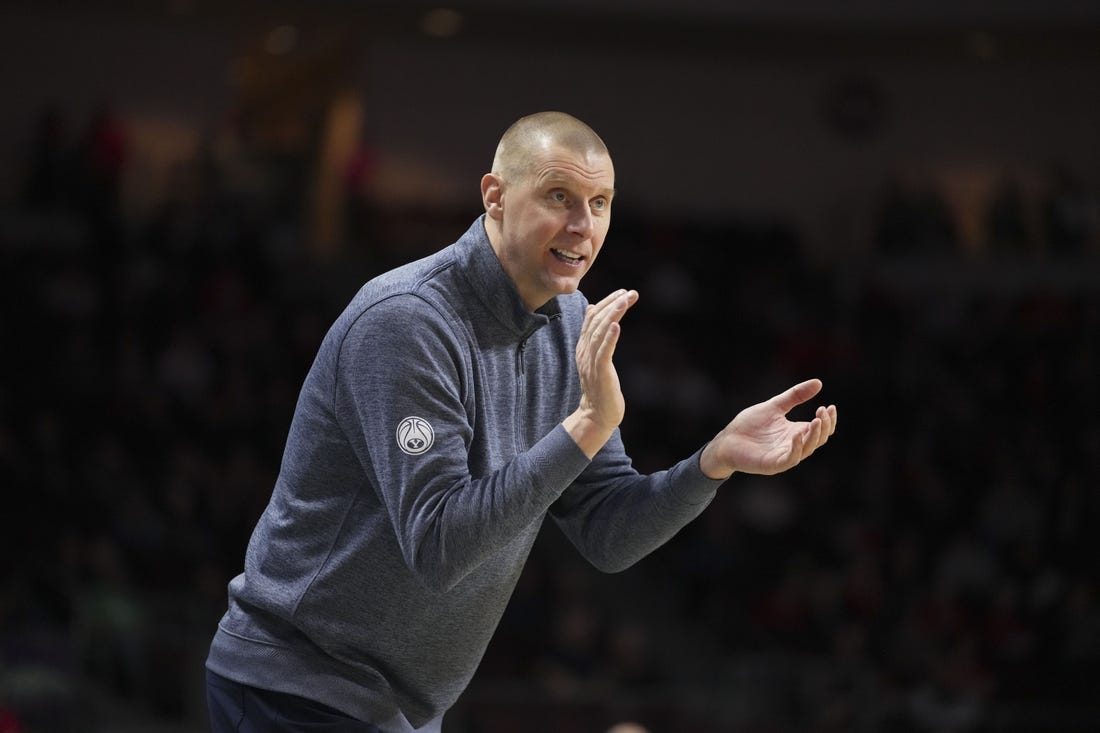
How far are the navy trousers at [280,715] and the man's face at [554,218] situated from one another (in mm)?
910

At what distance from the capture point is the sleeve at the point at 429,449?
8.52 feet

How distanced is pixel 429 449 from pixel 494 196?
0.60m

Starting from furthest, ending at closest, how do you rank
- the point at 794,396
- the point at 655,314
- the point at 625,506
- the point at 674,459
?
the point at 655,314 → the point at 674,459 → the point at 625,506 → the point at 794,396

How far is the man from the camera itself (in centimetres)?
268

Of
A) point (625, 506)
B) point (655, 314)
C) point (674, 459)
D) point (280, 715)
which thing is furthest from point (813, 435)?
point (655, 314)

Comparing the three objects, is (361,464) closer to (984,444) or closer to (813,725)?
(813,725)

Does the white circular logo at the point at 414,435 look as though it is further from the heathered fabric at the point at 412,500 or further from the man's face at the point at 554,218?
the man's face at the point at 554,218

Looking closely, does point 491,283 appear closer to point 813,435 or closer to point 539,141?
point 539,141

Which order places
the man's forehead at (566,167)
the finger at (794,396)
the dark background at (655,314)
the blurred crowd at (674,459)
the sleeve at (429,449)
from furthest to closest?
the dark background at (655,314)
the blurred crowd at (674,459)
the finger at (794,396)
the man's forehead at (566,167)
the sleeve at (429,449)

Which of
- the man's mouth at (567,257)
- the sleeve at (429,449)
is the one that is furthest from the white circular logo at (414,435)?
the man's mouth at (567,257)

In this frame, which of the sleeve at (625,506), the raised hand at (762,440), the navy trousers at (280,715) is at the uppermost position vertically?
the raised hand at (762,440)

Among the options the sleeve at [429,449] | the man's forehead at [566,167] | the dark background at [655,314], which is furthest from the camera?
the dark background at [655,314]

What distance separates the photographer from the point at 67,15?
1541 centimetres

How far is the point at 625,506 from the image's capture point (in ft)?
10.2
